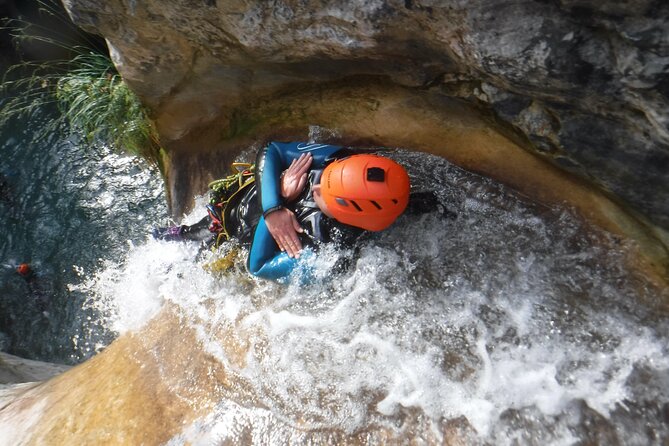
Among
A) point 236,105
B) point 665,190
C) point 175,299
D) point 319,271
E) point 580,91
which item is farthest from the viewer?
point 236,105

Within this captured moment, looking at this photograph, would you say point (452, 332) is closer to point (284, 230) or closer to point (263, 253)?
point (284, 230)

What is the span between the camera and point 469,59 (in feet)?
6.97

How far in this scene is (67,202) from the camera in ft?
16.9

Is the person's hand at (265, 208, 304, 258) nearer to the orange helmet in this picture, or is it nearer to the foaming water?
the foaming water

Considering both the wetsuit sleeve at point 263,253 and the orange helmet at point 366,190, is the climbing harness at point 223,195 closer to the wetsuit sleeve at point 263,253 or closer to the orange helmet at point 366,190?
the wetsuit sleeve at point 263,253

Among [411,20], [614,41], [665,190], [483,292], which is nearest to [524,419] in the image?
[483,292]

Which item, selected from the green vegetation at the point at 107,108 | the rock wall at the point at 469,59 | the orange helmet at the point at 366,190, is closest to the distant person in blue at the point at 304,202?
the orange helmet at the point at 366,190

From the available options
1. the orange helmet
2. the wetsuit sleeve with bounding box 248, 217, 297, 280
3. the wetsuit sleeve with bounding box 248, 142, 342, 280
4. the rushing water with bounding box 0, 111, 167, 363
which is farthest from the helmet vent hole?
the rushing water with bounding box 0, 111, 167, 363

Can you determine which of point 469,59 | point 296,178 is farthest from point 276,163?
point 469,59

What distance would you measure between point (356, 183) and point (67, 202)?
3989 millimetres

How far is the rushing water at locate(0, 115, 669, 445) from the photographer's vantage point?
2125mm

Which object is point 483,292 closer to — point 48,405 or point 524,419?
point 524,419

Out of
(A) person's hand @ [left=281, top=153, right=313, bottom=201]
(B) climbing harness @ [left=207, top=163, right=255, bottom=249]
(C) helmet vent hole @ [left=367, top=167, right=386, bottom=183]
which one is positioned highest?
(C) helmet vent hole @ [left=367, top=167, right=386, bottom=183]

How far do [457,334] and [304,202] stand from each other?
3.73 ft
